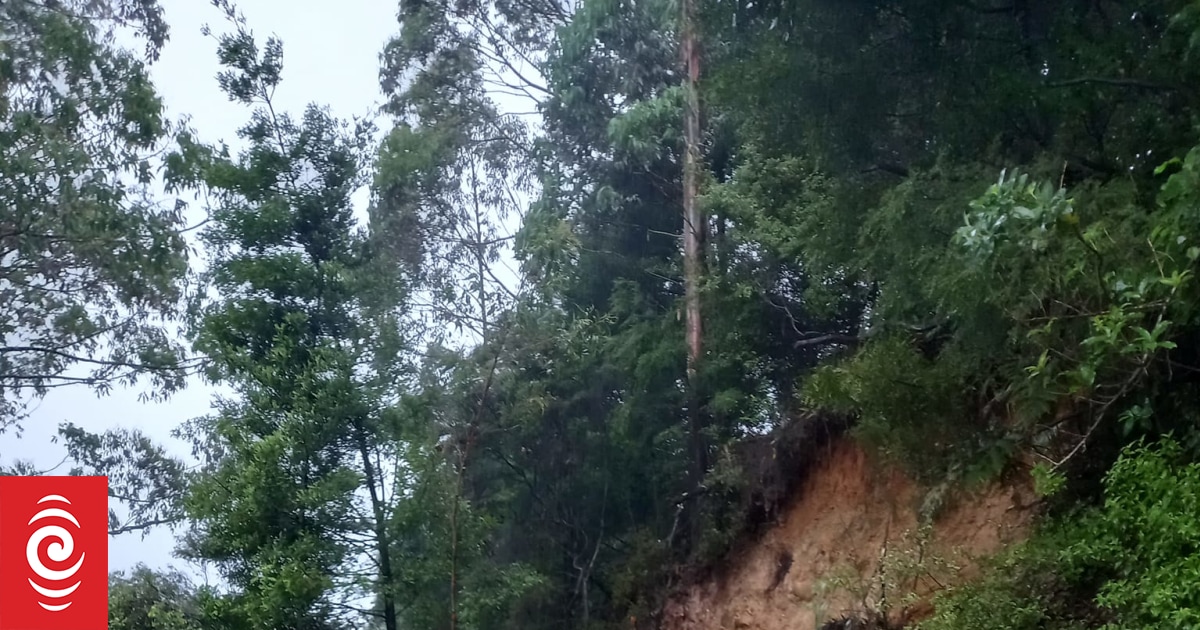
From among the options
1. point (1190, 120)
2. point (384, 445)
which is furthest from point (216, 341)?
point (1190, 120)

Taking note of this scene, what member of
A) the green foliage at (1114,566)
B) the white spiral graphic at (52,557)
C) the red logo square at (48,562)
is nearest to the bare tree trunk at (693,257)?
the green foliage at (1114,566)

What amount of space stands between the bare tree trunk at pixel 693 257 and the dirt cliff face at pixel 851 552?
3.92 feet

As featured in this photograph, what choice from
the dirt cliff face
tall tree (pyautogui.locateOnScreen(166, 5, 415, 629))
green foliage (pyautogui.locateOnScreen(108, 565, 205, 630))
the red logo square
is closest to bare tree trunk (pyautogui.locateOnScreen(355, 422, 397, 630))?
tall tree (pyautogui.locateOnScreen(166, 5, 415, 629))

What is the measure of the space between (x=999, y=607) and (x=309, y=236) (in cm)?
812

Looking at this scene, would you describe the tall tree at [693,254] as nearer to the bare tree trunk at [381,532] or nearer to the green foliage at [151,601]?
the bare tree trunk at [381,532]

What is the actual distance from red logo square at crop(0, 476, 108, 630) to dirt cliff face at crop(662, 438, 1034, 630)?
5798 mm

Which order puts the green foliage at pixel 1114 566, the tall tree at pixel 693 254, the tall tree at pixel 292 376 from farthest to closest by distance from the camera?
the tall tree at pixel 693 254 → the tall tree at pixel 292 376 → the green foliage at pixel 1114 566

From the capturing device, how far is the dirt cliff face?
297 inches

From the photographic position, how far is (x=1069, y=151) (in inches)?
281

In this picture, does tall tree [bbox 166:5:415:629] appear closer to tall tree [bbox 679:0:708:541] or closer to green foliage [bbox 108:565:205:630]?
green foliage [bbox 108:565:205:630]

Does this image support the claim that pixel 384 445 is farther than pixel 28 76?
No

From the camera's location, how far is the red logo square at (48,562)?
7496 millimetres

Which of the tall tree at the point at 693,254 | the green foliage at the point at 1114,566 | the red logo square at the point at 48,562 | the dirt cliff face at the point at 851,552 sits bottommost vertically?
the green foliage at the point at 1114,566

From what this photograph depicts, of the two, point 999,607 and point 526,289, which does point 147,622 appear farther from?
point 999,607
